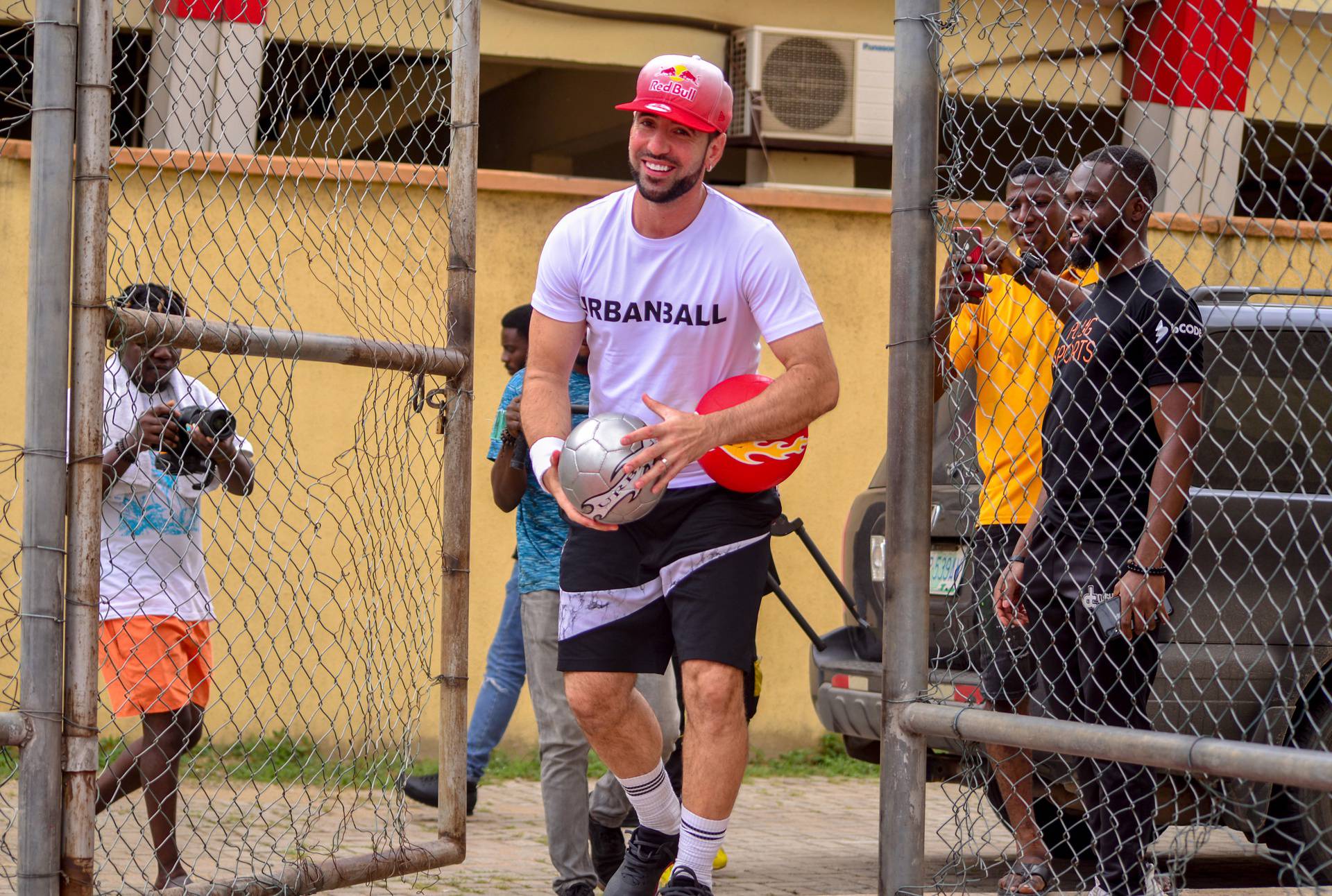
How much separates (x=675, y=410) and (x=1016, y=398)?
1.66 meters

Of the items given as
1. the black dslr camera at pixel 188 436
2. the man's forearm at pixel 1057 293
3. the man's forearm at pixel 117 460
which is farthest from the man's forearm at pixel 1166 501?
the man's forearm at pixel 117 460

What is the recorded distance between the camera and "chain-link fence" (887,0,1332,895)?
4004 mm

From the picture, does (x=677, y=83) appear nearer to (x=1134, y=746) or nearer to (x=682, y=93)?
(x=682, y=93)

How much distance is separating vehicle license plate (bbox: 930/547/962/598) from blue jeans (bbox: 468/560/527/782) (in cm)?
179

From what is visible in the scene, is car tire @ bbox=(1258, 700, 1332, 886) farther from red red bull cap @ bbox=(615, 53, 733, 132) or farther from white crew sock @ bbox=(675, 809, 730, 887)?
red red bull cap @ bbox=(615, 53, 733, 132)

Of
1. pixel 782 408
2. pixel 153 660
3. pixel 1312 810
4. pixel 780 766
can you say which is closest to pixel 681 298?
pixel 782 408

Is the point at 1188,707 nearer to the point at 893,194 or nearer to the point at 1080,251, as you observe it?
the point at 1080,251

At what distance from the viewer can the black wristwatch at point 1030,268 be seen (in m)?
4.17

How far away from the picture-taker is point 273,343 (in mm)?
4117

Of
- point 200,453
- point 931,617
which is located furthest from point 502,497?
point 931,617

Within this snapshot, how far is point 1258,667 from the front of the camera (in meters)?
5.25

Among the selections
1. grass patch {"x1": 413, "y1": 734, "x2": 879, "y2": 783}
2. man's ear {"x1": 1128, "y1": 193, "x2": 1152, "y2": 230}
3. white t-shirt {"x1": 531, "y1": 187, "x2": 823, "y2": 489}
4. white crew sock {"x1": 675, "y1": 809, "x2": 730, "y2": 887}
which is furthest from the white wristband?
grass patch {"x1": 413, "y1": 734, "x2": 879, "y2": 783}

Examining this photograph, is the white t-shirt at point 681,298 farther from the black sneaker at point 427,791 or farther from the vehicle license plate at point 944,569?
the black sneaker at point 427,791

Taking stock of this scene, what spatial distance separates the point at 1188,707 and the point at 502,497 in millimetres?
2344
